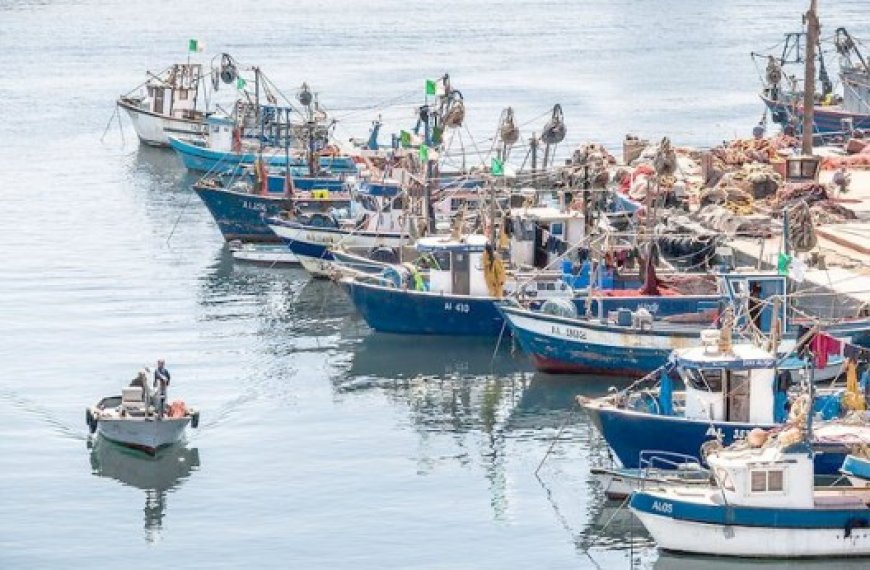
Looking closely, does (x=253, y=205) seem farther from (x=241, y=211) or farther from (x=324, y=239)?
(x=324, y=239)

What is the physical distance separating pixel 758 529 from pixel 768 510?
18.9 inches

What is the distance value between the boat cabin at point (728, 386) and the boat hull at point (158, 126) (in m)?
62.1

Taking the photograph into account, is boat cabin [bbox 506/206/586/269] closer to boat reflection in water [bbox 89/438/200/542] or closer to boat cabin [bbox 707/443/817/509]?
boat reflection in water [bbox 89/438/200/542]

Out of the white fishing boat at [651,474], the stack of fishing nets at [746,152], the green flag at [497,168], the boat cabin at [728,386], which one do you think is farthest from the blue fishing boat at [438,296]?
the stack of fishing nets at [746,152]

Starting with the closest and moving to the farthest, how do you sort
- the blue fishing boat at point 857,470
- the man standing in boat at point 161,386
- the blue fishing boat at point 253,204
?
the blue fishing boat at point 857,470, the man standing in boat at point 161,386, the blue fishing boat at point 253,204

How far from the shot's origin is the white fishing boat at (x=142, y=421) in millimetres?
53375

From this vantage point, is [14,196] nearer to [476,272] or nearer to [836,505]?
[476,272]

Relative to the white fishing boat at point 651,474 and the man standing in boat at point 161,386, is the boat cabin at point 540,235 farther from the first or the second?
the white fishing boat at point 651,474

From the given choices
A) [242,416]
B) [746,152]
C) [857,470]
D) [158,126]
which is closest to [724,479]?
[857,470]

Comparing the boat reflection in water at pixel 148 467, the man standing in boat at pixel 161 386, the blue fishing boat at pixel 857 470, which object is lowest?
the boat reflection in water at pixel 148 467

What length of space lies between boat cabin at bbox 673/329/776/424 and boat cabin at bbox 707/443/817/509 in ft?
14.6

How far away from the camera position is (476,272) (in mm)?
65188

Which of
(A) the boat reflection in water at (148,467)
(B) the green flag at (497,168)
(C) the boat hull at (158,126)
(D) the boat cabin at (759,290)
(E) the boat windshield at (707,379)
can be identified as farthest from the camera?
(C) the boat hull at (158,126)

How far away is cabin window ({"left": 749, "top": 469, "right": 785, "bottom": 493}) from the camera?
43.8 m
